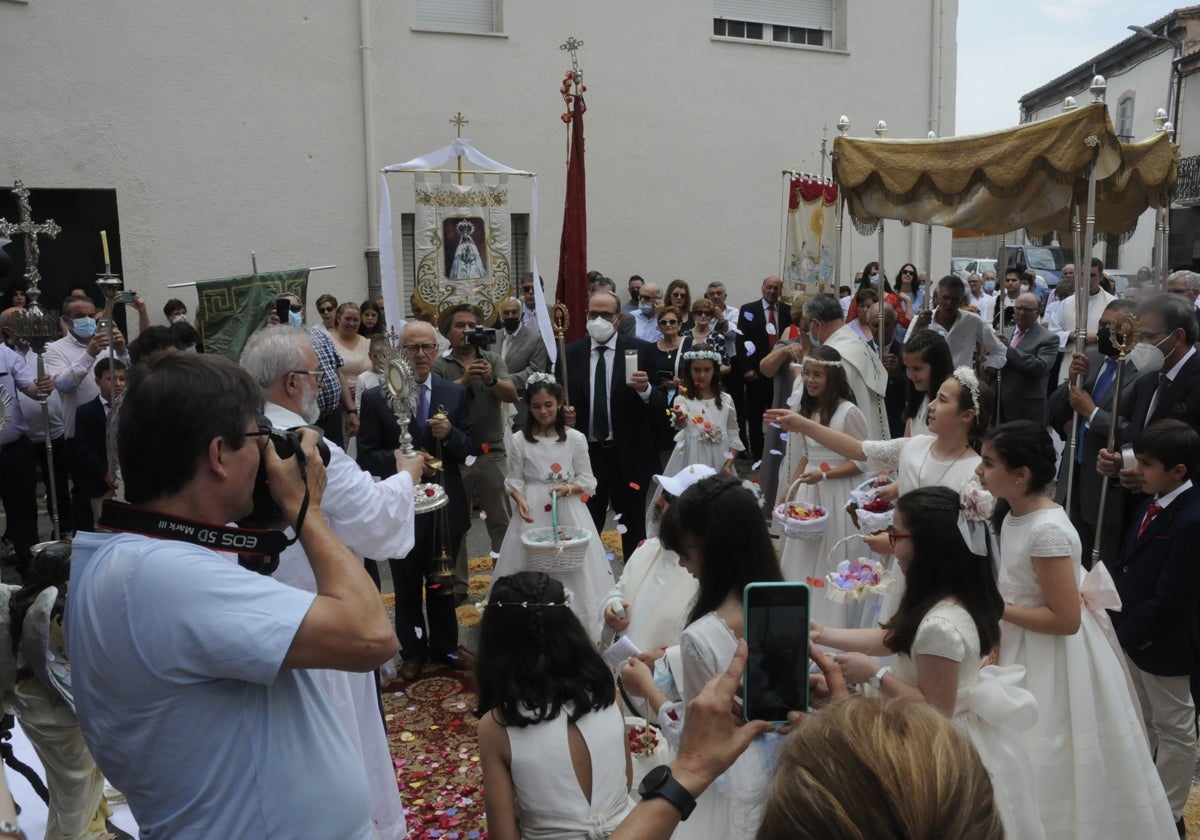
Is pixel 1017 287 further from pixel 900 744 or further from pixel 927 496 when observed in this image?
pixel 900 744

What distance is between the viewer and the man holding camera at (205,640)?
1.84 metres

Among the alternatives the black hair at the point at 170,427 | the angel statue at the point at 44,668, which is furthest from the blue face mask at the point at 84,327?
the black hair at the point at 170,427

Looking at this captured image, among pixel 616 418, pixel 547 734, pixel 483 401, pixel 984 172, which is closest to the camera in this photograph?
pixel 547 734

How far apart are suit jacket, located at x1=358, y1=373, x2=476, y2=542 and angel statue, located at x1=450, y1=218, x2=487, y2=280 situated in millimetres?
2518

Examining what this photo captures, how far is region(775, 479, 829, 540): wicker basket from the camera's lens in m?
5.95

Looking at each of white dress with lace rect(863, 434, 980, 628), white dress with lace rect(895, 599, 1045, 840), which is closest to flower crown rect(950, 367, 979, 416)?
white dress with lace rect(863, 434, 980, 628)

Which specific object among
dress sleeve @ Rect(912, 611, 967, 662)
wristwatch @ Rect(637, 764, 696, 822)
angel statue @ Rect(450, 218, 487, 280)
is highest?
angel statue @ Rect(450, 218, 487, 280)

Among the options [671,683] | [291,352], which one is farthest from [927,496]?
[291,352]

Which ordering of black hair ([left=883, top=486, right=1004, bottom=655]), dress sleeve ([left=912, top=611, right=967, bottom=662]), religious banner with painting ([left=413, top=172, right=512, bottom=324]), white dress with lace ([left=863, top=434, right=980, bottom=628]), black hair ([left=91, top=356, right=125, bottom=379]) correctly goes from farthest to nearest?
1. religious banner with painting ([left=413, top=172, right=512, bottom=324])
2. black hair ([left=91, top=356, right=125, bottom=379])
3. white dress with lace ([left=863, top=434, right=980, bottom=628])
4. black hair ([left=883, top=486, right=1004, bottom=655])
5. dress sleeve ([left=912, top=611, right=967, bottom=662])

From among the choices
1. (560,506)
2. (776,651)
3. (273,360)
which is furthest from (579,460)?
(776,651)

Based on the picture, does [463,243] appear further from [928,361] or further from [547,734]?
[547,734]

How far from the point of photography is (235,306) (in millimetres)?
8750

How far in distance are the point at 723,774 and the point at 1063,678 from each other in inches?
60.6

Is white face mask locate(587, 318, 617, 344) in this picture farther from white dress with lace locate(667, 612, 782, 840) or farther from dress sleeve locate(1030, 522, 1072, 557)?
white dress with lace locate(667, 612, 782, 840)
